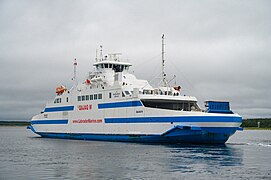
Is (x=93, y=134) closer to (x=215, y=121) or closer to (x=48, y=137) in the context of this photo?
(x=48, y=137)

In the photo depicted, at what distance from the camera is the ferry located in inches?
1375

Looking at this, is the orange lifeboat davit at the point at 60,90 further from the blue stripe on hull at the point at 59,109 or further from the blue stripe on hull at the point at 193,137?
the blue stripe on hull at the point at 193,137

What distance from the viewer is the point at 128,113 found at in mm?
39000

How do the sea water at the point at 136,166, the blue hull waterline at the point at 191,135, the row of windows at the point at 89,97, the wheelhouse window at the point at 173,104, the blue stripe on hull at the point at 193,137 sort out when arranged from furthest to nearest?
the row of windows at the point at 89,97, the wheelhouse window at the point at 173,104, the blue stripe on hull at the point at 193,137, the blue hull waterline at the point at 191,135, the sea water at the point at 136,166

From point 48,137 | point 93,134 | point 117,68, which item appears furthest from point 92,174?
point 48,137

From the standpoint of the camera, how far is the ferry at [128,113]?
115 ft

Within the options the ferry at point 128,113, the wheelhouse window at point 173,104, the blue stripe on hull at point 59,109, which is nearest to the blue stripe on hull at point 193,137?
the ferry at point 128,113

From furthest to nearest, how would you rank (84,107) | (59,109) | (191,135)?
(59,109), (84,107), (191,135)

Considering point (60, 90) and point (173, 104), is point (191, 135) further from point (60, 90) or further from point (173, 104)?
point (60, 90)

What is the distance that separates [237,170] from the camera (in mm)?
21578

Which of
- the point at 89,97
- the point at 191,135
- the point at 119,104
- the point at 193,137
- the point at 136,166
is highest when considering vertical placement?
the point at 89,97

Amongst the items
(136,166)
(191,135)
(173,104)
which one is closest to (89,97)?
(173,104)

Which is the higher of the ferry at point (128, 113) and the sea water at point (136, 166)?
the ferry at point (128, 113)

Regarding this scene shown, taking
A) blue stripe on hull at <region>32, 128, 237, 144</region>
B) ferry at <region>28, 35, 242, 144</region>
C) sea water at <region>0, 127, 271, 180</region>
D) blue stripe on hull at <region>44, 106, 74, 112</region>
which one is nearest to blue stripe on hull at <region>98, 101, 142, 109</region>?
ferry at <region>28, 35, 242, 144</region>
